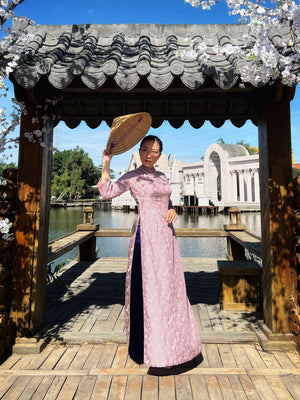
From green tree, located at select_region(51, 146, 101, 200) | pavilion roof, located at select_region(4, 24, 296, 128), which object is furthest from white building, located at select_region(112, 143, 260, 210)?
pavilion roof, located at select_region(4, 24, 296, 128)

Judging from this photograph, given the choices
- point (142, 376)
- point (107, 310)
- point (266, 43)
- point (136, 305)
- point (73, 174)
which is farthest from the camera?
point (73, 174)

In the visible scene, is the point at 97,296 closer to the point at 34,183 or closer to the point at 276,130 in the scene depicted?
the point at 34,183

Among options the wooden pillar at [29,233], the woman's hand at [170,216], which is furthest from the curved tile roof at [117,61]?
the woman's hand at [170,216]

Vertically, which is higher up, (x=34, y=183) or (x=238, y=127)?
(x=238, y=127)

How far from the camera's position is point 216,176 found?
4256 cm

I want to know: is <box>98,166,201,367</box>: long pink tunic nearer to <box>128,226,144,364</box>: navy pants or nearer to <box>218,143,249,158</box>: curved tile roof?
<box>128,226,144,364</box>: navy pants

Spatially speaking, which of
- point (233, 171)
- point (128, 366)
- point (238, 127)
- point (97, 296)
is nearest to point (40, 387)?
point (128, 366)

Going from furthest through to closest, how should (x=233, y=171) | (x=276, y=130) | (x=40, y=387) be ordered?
(x=233, y=171) → (x=276, y=130) → (x=40, y=387)

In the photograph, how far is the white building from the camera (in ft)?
124

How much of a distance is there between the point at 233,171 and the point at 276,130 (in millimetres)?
37455

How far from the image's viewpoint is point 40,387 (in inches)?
89.7

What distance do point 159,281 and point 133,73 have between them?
1855 mm

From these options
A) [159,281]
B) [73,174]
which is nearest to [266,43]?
[159,281]

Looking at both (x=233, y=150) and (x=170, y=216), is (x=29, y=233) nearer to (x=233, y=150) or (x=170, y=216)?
(x=170, y=216)
